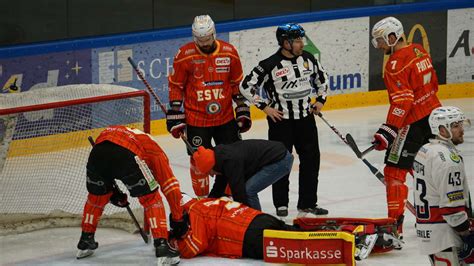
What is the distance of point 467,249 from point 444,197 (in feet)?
1.04

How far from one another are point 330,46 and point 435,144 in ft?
19.6

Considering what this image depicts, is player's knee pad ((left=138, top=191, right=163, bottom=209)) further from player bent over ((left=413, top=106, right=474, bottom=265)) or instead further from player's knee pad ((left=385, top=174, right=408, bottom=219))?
player bent over ((left=413, top=106, right=474, bottom=265))

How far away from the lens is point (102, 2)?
34.1 ft

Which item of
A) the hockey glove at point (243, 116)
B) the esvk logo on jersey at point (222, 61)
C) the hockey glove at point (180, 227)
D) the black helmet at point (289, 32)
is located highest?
the black helmet at point (289, 32)

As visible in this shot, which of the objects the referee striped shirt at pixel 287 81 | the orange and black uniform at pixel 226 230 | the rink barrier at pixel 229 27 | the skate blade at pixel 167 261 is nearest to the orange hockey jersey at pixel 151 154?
the orange and black uniform at pixel 226 230

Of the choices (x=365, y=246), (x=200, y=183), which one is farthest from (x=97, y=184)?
(x=365, y=246)

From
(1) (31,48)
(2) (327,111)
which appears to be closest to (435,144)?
(1) (31,48)

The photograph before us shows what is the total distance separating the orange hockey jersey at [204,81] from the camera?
25.4 ft

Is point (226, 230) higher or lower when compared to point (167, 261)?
higher

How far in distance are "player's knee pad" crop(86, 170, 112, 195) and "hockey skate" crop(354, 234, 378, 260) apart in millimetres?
1466

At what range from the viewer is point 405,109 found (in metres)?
6.99

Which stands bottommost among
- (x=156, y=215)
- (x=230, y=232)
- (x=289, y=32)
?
(x=230, y=232)

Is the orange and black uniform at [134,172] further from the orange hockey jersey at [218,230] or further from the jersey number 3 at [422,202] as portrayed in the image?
the jersey number 3 at [422,202]

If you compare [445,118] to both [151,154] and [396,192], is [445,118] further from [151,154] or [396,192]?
[151,154]
